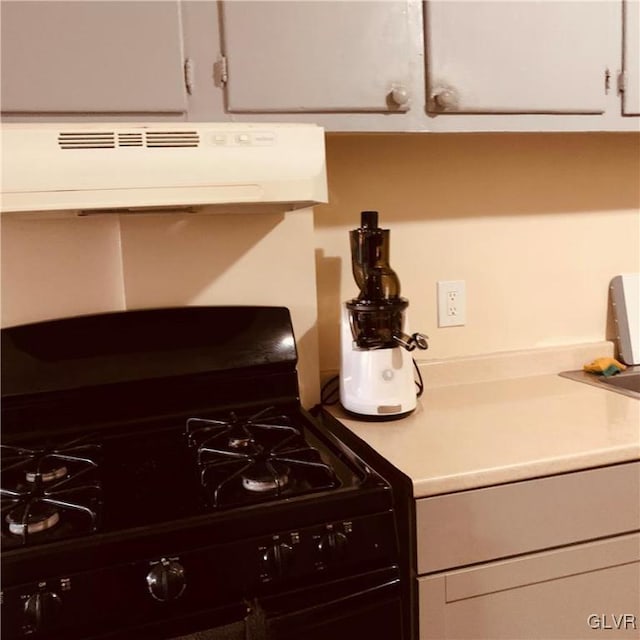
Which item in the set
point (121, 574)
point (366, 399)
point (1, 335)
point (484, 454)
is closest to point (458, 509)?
point (484, 454)

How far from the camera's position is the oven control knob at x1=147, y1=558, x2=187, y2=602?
3.11 ft

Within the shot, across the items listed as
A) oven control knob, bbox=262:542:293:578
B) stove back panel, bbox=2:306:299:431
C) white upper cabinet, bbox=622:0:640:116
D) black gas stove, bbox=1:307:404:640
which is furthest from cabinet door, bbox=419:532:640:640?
white upper cabinet, bbox=622:0:640:116

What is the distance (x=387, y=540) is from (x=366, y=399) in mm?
388

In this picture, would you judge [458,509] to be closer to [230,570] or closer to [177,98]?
[230,570]

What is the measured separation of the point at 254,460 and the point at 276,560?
212 mm

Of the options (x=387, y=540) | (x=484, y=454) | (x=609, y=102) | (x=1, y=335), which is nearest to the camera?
(x=387, y=540)

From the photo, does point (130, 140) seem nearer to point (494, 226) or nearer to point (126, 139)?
point (126, 139)

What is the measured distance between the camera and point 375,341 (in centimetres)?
140

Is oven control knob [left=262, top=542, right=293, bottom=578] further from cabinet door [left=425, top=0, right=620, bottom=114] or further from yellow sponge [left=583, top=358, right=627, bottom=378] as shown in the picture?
yellow sponge [left=583, top=358, right=627, bottom=378]

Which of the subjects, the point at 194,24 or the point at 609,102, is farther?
the point at 609,102

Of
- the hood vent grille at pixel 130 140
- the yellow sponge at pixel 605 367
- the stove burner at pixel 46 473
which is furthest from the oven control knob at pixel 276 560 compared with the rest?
the yellow sponge at pixel 605 367

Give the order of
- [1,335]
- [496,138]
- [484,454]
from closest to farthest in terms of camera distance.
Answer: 1. [484,454]
2. [1,335]
3. [496,138]

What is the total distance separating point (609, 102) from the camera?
58.7 inches

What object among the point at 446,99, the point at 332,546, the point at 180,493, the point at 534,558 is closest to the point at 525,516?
the point at 534,558
